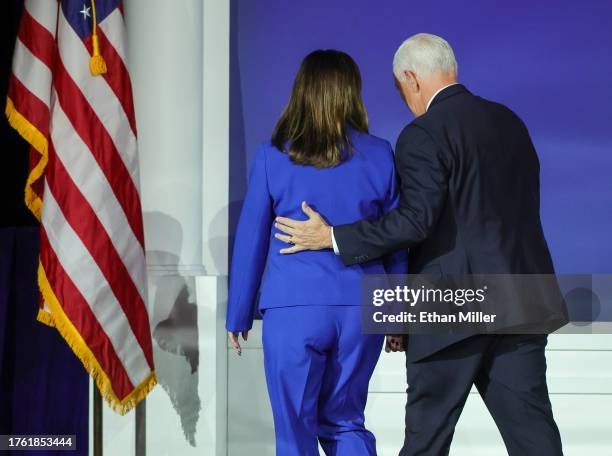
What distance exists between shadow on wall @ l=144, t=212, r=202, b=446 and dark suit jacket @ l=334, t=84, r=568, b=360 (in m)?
1.37

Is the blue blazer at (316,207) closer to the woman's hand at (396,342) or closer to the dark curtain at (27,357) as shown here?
the woman's hand at (396,342)

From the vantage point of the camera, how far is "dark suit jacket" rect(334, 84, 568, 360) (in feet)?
7.92

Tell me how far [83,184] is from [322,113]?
3.40ft

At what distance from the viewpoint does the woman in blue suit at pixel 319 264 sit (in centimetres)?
251

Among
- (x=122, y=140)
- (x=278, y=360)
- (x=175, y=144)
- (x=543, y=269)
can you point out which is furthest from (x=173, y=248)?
(x=543, y=269)

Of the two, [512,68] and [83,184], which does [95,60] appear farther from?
[512,68]

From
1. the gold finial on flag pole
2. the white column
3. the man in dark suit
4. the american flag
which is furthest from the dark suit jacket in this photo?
the white column

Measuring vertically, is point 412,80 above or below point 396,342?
above

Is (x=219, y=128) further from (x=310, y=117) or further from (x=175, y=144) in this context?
(x=310, y=117)

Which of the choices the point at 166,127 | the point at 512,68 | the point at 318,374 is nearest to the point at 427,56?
the point at 318,374

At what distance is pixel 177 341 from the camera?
3684mm

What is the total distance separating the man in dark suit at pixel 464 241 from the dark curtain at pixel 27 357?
1474 mm

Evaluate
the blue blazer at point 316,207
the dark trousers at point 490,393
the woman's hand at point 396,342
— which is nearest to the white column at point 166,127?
the blue blazer at point 316,207

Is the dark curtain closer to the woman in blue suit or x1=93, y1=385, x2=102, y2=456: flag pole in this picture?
x1=93, y1=385, x2=102, y2=456: flag pole
